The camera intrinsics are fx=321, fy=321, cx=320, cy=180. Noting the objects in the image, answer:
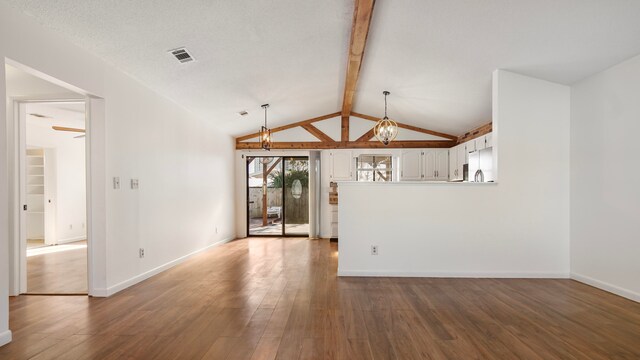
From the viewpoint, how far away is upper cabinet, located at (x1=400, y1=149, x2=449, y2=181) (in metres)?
7.29

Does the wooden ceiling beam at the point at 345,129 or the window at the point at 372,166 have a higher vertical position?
the wooden ceiling beam at the point at 345,129

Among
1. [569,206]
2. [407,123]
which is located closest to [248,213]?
[407,123]

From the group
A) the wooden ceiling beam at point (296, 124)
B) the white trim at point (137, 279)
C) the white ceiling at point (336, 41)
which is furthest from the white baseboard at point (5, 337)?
the wooden ceiling beam at point (296, 124)

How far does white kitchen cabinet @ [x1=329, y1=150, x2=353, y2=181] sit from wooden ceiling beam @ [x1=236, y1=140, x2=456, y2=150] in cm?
16

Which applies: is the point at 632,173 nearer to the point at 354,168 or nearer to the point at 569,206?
the point at 569,206

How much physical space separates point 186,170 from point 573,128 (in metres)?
5.52

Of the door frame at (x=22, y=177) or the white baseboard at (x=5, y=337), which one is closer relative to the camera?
the white baseboard at (x=5, y=337)

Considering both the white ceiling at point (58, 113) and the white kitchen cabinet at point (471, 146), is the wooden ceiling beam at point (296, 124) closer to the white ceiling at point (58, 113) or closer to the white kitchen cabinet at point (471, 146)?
the white kitchen cabinet at point (471, 146)

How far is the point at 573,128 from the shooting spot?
13.0 ft

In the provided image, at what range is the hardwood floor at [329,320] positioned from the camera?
2.17 m

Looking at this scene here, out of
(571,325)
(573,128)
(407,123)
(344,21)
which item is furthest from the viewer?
(407,123)

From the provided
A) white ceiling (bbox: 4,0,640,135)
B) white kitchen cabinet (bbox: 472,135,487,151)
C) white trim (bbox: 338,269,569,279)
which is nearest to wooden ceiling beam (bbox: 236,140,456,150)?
white kitchen cabinet (bbox: 472,135,487,151)

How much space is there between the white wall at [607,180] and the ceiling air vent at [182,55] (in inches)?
181

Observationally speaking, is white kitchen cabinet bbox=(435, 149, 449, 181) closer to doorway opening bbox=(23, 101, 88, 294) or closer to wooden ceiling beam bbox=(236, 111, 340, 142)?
wooden ceiling beam bbox=(236, 111, 340, 142)
